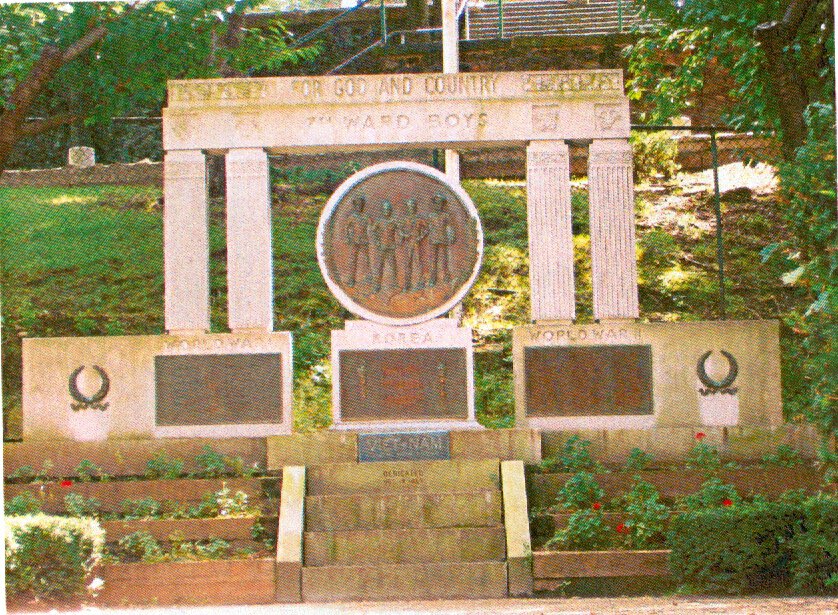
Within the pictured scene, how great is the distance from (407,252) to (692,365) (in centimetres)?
321

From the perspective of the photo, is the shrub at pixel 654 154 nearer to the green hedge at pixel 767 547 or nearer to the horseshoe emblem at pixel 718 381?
the horseshoe emblem at pixel 718 381

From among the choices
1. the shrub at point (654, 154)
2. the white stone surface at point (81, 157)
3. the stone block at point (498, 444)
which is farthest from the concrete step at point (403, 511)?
the white stone surface at point (81, 157)

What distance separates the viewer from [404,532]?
42.8ft

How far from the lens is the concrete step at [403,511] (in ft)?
43.8

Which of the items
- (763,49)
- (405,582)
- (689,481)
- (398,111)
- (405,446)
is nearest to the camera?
(405,582)

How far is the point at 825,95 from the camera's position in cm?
1498

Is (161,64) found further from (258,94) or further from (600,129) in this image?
(600,129)

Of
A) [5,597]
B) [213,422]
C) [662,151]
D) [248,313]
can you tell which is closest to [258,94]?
[248,313]

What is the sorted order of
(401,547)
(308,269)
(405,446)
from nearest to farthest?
(401,547)
(405,446)
(308,269)

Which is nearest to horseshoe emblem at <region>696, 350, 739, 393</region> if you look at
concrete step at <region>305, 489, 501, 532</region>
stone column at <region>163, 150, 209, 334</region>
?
concrete step at <region>305, 489, 501, 532</region>

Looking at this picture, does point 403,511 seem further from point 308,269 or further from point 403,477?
→ point 308,269

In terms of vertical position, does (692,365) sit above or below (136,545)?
above

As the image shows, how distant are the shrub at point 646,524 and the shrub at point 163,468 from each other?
14.7 feet

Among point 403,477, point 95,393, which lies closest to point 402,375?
point 403,477
